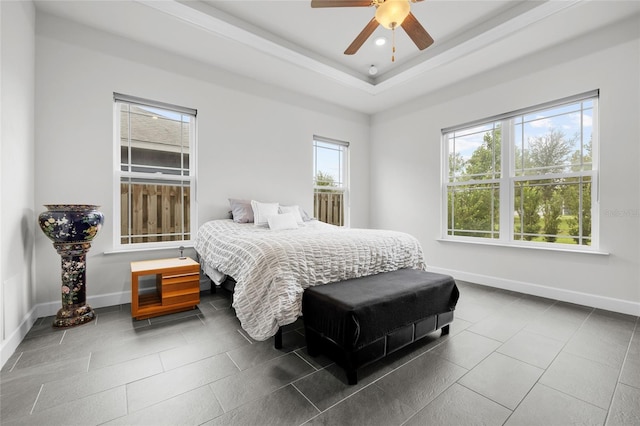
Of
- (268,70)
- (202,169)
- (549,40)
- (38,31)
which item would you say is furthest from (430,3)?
(38,31)

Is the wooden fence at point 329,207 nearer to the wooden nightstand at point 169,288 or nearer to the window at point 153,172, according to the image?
the window at point 153,172

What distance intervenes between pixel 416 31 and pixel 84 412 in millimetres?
A: 3283

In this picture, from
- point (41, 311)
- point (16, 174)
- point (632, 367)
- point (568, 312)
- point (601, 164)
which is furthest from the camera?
point (601, 164)

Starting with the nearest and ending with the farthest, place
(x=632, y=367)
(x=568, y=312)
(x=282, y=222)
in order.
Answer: (x=632, y=367)
(x=568, y=312)
(x=282, y=222)

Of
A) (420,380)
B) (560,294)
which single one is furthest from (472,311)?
(420,380)

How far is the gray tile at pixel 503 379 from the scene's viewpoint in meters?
1.55

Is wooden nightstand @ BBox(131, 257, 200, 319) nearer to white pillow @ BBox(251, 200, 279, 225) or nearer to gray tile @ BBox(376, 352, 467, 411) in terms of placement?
white pillow @ BBox(251, 200, 279, 225)

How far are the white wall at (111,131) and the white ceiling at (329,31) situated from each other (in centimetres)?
22

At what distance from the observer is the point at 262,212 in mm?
3420

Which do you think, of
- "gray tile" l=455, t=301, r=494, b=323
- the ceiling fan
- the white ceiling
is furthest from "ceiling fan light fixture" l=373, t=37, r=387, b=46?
"gray tile" l=455, t=301, r=494, b=323

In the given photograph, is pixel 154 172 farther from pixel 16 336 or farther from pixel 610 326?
pixel 610 326

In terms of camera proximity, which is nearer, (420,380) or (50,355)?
(420,380)

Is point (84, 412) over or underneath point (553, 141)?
underneath

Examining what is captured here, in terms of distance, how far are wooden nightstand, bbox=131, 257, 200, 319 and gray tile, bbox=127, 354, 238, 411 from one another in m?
1.03
